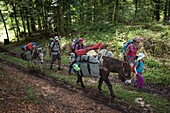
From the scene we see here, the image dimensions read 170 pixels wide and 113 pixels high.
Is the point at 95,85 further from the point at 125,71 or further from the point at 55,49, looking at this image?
the point at 55,49

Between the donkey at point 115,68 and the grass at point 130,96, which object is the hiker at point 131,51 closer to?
the donkey at point 115,68

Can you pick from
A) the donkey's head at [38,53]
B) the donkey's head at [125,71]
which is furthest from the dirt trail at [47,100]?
the donkey's head at [38,53]

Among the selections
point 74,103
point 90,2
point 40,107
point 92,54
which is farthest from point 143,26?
point 40,107

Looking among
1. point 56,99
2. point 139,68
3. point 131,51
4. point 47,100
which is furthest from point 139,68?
point 47,100

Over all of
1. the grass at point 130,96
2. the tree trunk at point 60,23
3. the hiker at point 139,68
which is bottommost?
the grass at point 130,96

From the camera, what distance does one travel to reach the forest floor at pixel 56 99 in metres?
7.56

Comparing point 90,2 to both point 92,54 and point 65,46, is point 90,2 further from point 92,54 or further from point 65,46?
point 92,54

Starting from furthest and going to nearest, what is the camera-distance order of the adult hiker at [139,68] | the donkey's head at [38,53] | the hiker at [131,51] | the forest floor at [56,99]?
the donkey's head at [38,53] → the hiker at [131,51] → the adult hiker at [139,68] → the forest floor at [56,99]

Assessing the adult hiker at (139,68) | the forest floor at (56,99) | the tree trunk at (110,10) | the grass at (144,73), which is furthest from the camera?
the tree trunk at (110,10)

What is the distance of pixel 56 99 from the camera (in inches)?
356

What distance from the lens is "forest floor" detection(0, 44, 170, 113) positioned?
24.8 feet

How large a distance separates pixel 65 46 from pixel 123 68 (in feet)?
44.6

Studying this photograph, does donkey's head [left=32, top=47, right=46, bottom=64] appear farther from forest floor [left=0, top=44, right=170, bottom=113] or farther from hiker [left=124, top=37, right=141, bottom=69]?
hiker [left=124, top=37, right=141, bottom=69]

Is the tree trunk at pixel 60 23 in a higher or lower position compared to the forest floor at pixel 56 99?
higher
